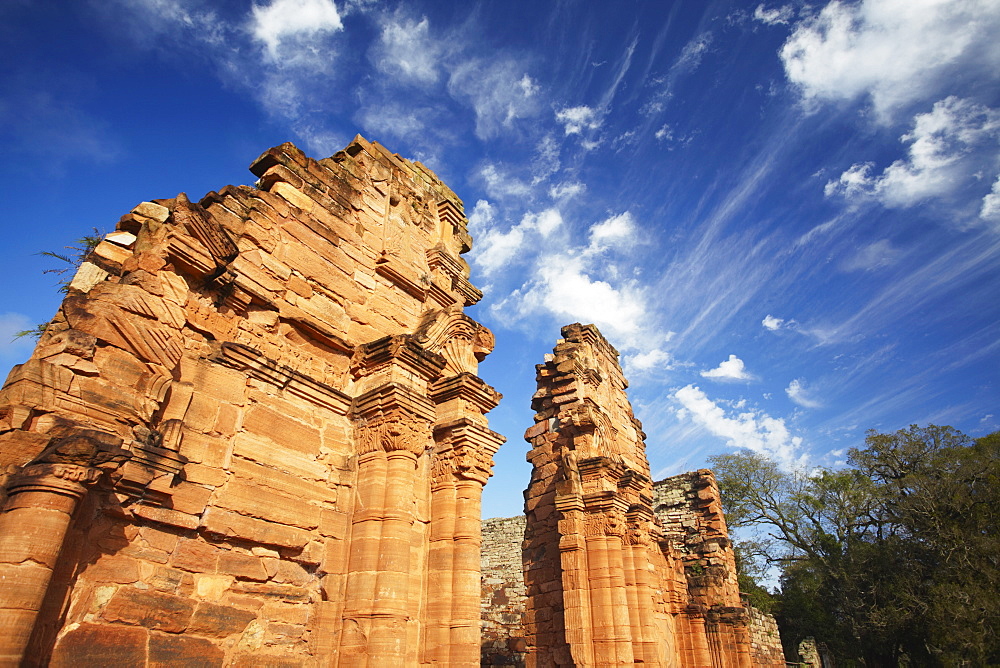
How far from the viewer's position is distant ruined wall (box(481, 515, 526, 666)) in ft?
43.9

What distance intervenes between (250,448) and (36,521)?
1.95 metres

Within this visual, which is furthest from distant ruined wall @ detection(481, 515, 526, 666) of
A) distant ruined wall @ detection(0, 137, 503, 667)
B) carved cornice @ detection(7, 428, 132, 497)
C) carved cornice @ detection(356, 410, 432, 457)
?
carved cornice @ detection(7, 428, 132, 497)

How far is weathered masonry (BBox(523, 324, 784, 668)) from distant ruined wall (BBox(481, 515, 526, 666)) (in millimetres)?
1488

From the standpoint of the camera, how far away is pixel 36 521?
3.10 meters

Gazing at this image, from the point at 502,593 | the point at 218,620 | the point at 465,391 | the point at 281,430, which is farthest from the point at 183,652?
the point at 502,593

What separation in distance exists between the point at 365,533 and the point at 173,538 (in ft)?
5.47

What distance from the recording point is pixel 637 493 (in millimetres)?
12414

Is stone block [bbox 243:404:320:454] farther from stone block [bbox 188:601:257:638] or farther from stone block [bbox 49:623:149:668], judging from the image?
stone block [bbox 49:623:149:668]

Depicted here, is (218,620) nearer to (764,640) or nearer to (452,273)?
(452,273)

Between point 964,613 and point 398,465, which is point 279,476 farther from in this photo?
point 964,613

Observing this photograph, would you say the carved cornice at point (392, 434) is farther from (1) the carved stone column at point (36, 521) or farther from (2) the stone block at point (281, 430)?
(1) the carved stone column at point (36, 521)

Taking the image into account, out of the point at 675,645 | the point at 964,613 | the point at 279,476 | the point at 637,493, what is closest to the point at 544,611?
the point at 637,493

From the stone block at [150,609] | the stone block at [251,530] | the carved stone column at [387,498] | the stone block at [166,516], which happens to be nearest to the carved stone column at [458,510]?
the carved stone column at [387,498]

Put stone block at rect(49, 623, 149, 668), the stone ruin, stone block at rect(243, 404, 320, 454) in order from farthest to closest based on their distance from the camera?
stone block at rect(243, 404, 320, 454) < the stone ruin < stone block at rect(49, 623, 149, 668)
